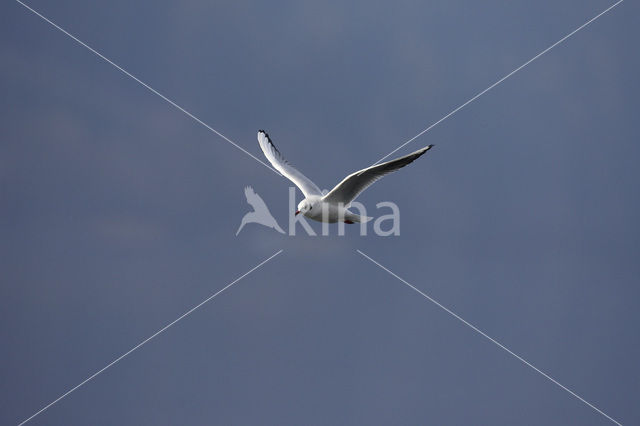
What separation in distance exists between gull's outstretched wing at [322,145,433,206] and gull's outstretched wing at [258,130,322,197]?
1191mm

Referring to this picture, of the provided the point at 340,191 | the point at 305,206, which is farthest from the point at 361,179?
the point at 305,206

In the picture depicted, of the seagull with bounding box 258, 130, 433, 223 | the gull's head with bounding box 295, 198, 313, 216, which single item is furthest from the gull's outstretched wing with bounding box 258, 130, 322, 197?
the gull's head with bounding box 295, 198, 313, 216

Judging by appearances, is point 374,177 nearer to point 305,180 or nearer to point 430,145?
point 430,145

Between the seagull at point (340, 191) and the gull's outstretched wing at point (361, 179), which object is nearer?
the gull's outstretched wing at point (361, 179)

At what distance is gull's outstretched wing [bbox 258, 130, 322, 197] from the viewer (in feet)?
46.0

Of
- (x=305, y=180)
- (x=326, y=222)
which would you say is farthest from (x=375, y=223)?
(x=305, y=180)

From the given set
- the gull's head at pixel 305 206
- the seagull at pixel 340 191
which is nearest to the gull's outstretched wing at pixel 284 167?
the seagull at pixel 340 191

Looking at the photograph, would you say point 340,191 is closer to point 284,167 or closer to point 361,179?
point 361,179

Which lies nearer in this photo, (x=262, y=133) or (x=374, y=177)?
(x=374, y=177)

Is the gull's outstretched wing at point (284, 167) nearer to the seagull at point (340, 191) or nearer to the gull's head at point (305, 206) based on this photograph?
the seagull at point (340, 191)

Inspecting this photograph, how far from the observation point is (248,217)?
14031 millimetres

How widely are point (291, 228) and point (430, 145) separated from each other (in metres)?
3.07

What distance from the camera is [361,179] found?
11906mm

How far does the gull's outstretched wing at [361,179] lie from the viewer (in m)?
10.9
